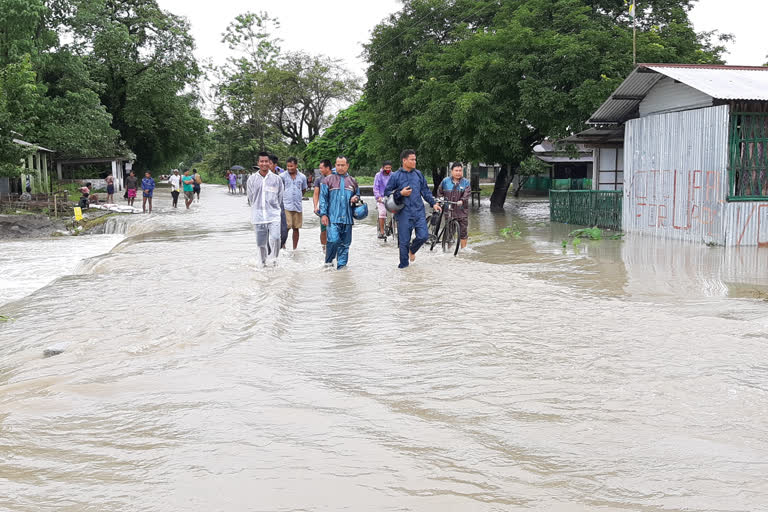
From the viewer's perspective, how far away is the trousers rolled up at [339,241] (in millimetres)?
11047

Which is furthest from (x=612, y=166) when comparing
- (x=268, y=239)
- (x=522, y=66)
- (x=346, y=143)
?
(x=346, y=143)

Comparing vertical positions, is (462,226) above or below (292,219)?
below

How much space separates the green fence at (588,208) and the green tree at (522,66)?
7.60 ft

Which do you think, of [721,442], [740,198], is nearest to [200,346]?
[721,442]

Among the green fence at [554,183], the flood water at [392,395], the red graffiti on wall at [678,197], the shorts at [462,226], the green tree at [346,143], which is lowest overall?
the flood water at [392,395]

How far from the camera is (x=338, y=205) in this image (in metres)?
11.0

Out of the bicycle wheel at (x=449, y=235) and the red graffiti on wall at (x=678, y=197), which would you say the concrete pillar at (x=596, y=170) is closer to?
the red graffiti on wall at (x=678, y=197)

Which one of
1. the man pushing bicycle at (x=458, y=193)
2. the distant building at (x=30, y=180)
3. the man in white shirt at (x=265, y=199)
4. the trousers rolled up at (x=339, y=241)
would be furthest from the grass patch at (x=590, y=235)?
the distant building at (x=30, y=180)

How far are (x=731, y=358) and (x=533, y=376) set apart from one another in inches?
68.4

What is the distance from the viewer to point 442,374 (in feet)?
18.4

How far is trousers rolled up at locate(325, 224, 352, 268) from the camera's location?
11.0m

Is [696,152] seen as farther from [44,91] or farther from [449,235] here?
[44,91]

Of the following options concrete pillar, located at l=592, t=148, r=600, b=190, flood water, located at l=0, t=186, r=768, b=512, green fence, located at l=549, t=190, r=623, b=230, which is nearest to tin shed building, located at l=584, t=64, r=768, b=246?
green fence, located at l=549, t=190, r=623, b=230

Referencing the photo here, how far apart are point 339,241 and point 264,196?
4.43 feet
